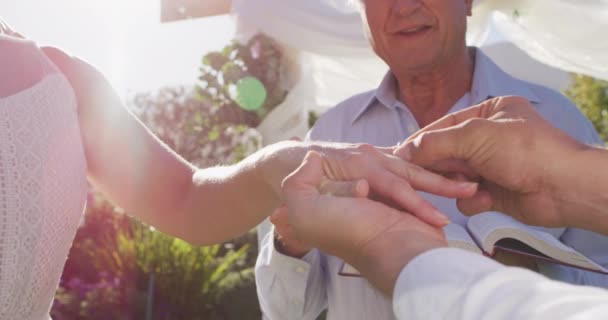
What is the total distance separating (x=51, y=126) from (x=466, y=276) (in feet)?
2.85

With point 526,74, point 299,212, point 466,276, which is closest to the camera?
point 466,276

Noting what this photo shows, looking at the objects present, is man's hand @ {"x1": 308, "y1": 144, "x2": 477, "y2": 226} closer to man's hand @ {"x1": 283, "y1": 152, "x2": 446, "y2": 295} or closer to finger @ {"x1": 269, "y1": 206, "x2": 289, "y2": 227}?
man's hand @ {"x1": 283, "y1": 152, "x2": 446, "y2": 295}

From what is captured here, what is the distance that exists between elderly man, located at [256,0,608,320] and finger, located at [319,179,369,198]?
826 millimetres

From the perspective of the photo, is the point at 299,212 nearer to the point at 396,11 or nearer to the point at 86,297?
the point at 396,11

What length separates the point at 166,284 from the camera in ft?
11.7

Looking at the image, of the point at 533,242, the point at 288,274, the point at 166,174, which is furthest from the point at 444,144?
the point at 288,274

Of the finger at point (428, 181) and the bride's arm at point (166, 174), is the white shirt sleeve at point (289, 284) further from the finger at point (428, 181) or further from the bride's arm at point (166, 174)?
the finger at point (428, 181)

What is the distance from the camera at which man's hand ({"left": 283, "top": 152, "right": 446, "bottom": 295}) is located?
72cm

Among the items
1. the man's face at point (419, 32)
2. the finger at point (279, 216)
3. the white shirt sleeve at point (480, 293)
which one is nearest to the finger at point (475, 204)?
the finger at point (279, 216)

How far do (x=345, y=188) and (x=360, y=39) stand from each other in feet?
11.0

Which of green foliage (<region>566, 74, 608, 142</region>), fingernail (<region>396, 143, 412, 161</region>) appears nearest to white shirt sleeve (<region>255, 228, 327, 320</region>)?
fingernail (<region>396, 143, 412, 161</region>)

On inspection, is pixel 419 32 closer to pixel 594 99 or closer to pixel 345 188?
pixel 345 188

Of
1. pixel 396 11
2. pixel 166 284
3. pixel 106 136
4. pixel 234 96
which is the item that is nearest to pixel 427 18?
pixel 396 11

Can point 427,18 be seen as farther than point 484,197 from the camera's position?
Yes
